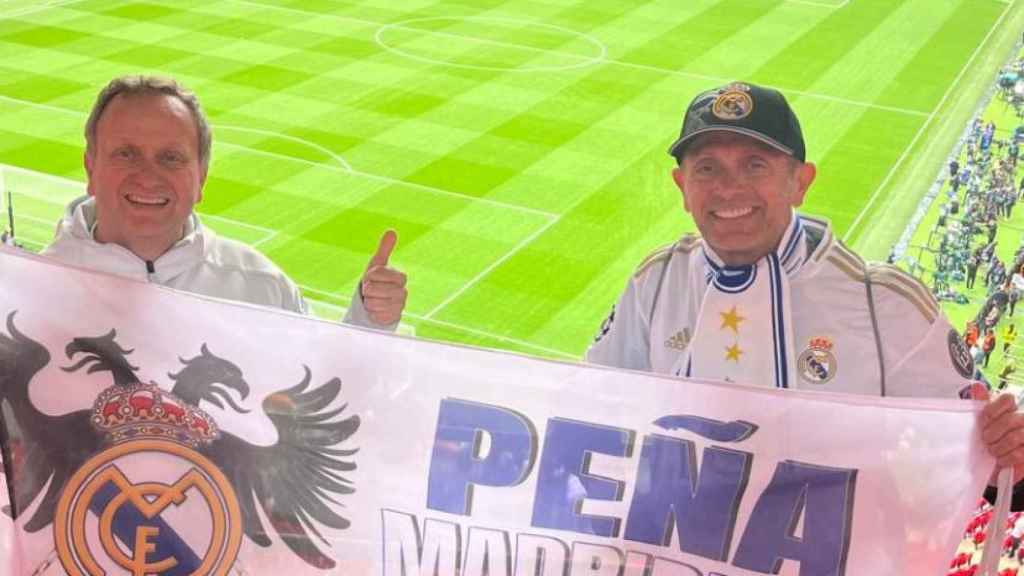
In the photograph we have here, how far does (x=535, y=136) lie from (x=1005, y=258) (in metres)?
5.88

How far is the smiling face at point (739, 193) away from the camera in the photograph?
3.74 m

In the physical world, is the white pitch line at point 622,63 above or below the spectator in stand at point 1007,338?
above

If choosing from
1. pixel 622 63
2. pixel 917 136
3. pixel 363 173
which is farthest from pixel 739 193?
pixel 622 63

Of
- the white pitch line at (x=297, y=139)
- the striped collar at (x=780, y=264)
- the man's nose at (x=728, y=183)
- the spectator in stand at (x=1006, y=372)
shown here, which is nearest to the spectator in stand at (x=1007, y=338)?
the spectator in stand at (x=1006, y=372)

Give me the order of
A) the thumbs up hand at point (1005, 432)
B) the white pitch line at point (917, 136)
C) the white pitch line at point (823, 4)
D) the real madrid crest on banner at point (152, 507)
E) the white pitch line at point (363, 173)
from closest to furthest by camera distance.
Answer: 1. the thumbs up hand at point (1005, 432)
2. the real madrid crest on banner at point (152, 507)
3. the white pitch line at point (363, 173)
4. the white pitch line at point (917, 136)
5. the white pitch line at point (823, 4)

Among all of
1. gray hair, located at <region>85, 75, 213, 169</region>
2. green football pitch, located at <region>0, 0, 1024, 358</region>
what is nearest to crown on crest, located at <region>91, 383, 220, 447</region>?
gray hair, located at <region>85, 75, 213, 169</region>

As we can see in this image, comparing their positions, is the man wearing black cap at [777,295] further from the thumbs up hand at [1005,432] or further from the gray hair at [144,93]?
the gray hair at [144,93]

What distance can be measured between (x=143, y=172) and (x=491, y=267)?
988cm

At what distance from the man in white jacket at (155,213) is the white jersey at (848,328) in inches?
31.5

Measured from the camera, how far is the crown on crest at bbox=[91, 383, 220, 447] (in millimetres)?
3639

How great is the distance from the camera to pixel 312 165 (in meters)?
15.8

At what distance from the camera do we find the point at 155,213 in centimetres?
393

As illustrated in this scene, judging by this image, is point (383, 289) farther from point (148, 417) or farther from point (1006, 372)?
point (1006, 372)

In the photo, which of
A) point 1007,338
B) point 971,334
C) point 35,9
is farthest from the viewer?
point 35,9
